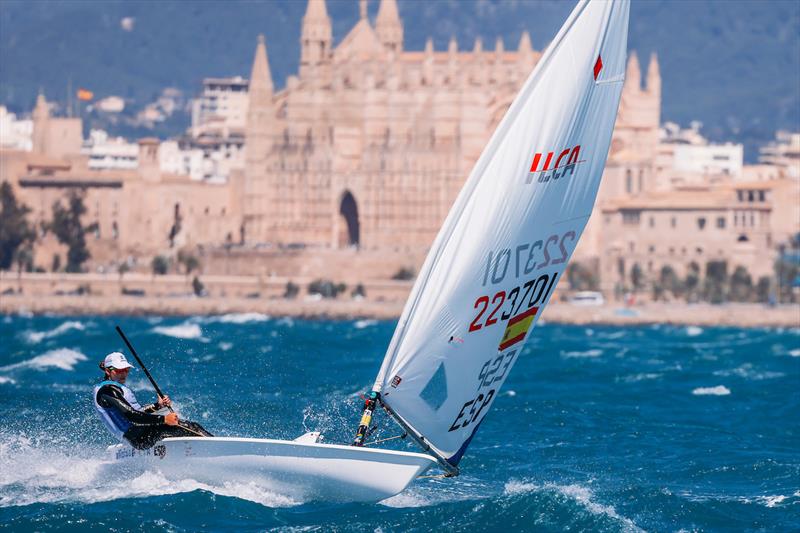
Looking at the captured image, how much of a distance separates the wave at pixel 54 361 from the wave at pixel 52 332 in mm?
11481

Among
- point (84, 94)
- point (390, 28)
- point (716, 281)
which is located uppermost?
point (390, 28)

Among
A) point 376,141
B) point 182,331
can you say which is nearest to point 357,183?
point 376,141

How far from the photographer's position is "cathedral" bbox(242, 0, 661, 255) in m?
142

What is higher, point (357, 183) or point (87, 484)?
point (357, 183)

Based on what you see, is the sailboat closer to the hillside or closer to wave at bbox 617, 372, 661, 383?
wave at bbox 617, 372, 661, 383

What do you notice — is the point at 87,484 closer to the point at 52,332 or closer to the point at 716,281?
the point at 52,332

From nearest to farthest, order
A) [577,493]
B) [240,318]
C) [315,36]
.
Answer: [577,493] → [240,318] → [315,36]

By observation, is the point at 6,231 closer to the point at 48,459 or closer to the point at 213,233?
the point at 213,233

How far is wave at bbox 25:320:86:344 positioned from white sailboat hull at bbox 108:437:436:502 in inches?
1756

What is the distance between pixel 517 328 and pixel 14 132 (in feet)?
493

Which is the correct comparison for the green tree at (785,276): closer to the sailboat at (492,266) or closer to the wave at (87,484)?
the wave at (87,484)

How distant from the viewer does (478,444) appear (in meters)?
37.9

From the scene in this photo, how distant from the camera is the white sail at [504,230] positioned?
26.8 m

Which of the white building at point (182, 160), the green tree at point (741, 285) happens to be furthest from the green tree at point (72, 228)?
the green tree at point (741, 285)
